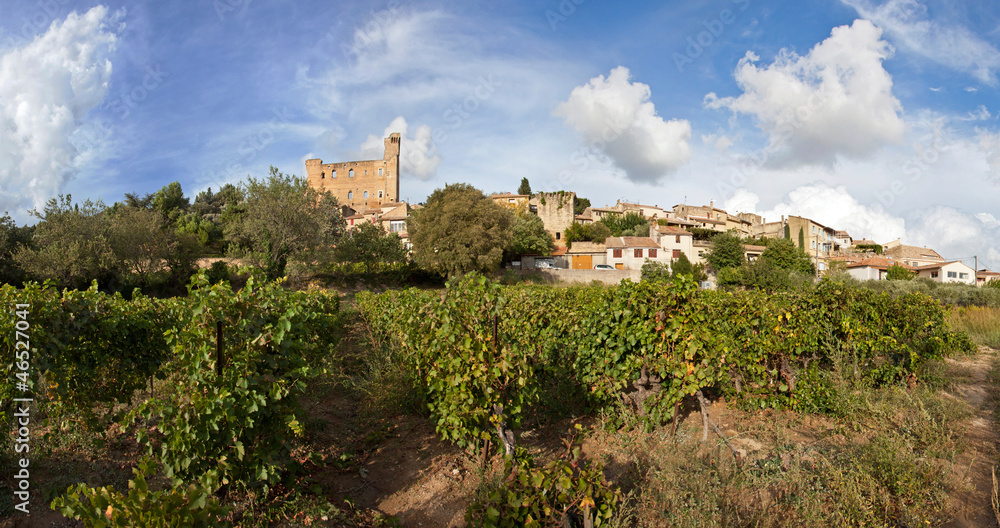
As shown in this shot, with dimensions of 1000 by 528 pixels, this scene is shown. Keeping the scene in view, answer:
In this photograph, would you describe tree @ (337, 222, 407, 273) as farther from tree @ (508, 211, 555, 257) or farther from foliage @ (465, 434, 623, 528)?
foliage @ (465, 434, 623, 528)

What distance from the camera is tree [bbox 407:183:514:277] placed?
3159cm

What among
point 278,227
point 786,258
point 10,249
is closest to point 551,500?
point 278,227

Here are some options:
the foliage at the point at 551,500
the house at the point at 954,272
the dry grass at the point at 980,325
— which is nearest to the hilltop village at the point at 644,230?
the house at the point at 954,272

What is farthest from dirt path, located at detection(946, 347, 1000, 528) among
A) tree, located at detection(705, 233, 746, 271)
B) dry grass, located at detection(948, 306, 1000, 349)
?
tree, located at detection(705, 233, 746, 271)

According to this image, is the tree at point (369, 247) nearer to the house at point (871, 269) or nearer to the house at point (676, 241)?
the house at point (676, 241)

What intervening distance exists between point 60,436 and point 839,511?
7.53 meters

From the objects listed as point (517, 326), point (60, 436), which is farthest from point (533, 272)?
point (60, 436)

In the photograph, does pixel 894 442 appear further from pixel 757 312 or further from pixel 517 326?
pixel 517 326

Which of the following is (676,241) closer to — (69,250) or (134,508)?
(69,250)

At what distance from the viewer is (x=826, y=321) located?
6.25m

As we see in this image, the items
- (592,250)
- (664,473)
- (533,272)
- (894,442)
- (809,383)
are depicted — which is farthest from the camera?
(592,250)

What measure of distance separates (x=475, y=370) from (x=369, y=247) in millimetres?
30675

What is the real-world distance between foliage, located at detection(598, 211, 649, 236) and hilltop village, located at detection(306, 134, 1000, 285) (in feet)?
3.78

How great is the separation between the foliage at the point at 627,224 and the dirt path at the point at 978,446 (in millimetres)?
49346
